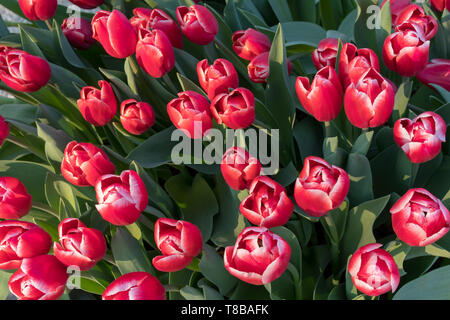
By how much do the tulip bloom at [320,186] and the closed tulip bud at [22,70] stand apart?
390mm

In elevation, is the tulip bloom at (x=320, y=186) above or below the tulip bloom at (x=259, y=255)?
above

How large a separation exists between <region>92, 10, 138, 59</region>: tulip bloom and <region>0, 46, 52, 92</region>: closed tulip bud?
0.32ft

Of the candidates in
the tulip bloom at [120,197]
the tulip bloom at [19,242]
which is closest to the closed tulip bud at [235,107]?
the tulip bloom at [120,197]

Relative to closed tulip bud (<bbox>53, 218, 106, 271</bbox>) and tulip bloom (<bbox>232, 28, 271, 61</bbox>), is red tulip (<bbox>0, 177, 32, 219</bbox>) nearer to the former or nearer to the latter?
closed tulip bud (<bbox>53, 218, 106, 271</bbox>)

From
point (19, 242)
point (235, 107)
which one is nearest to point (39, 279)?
point (19, 242)

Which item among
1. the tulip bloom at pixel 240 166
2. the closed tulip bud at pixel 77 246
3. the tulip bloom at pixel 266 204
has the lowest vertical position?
the closed tulip bud at pixel 77 246

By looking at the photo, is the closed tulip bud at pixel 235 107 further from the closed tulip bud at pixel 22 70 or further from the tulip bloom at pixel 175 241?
the closed tulip bud at pixel 22 70

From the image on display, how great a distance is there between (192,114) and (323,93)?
139 millimetres

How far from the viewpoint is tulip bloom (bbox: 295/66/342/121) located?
50 cm

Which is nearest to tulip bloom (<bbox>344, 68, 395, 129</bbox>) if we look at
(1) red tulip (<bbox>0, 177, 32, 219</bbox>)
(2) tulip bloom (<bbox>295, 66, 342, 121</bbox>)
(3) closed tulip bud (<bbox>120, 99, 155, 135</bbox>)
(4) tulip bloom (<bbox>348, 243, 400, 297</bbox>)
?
(2) tulip bloom (<bbox>295, 66, 342, 121</bbox>)

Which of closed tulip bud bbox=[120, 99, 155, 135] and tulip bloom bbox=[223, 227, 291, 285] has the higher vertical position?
closed tulip bud bbox=[120, 99, 155, 135]

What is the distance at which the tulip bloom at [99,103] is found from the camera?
1.98 ft

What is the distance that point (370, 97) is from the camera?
49 cm

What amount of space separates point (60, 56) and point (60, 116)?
5.4 inches
